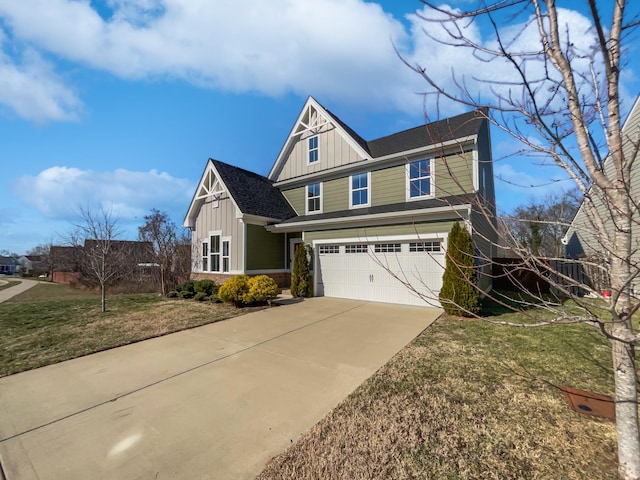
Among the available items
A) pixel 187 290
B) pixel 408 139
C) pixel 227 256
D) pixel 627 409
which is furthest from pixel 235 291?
pixel 408 139

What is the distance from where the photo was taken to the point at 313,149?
14594 mm

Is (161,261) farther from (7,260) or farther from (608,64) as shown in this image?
(7,260)

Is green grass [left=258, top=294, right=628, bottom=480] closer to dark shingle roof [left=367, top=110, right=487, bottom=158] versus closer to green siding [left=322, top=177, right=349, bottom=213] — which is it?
dark shingle roof [left=367, top=110, right=487, bottom=158]

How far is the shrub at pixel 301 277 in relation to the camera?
38.7 ft

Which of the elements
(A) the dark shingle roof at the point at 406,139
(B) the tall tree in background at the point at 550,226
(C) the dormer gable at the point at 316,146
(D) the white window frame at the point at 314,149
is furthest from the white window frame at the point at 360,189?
(B) the tall tree in background at the point at 550,226

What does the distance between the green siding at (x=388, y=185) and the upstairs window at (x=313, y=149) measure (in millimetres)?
3494

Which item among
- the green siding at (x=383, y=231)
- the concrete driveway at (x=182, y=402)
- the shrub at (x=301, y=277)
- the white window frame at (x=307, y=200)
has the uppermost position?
the white window frame at (x=307, y=200)

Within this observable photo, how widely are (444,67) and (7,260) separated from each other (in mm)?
120980

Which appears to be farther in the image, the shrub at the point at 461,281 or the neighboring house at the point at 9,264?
the neighboring house at the point at 9,264

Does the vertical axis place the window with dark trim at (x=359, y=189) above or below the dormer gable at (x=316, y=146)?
below

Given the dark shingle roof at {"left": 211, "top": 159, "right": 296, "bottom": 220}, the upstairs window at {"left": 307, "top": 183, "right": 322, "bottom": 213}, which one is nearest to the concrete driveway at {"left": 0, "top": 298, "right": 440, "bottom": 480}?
the dark shingle roof at {"left": 211, "top": 159, "right": 296, "bottom": 220}

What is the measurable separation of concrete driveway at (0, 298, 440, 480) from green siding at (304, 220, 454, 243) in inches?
160

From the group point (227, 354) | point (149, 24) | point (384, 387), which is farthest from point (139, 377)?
point (149, 24)

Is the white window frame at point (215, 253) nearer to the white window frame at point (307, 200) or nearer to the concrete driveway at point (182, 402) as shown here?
the white window frame at point (307, 200)
